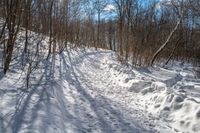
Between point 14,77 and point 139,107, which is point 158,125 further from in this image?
point 14,77

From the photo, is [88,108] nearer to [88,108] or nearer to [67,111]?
[88,108]

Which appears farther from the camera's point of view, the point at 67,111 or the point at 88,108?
the point at 88,108

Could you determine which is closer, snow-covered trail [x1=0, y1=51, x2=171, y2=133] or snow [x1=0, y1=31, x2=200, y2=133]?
snow-covered trail [x1=0, y1=51, x2=171, y2=133]

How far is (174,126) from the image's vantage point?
15.4 ft

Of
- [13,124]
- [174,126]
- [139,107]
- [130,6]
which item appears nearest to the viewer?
[13,124]

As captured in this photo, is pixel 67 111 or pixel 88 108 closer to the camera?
pixel 67 111

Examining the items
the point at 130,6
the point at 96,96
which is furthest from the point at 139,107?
the point at 130,6

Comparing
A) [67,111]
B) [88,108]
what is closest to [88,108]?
Answer: [88,108]

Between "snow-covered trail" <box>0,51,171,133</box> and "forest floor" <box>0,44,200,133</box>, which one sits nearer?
"snow-covered trail" <box>0,51,171,133</box>

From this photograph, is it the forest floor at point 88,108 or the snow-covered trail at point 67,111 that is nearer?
the snow-covered trail at point 67,111

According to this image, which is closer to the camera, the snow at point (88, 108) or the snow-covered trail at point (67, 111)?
the snow-covered trail at point (67, 111)

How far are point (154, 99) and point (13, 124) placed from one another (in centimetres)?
338

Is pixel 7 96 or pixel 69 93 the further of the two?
pixel 69 93

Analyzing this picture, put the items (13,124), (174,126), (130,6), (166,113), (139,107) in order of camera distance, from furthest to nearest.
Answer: (130,6) → (139,107) → (166,113) → (174,126) → (13,124)
